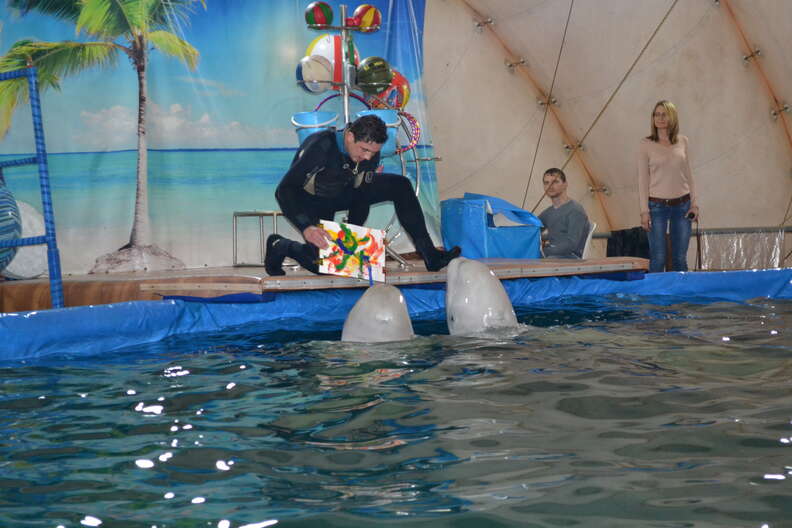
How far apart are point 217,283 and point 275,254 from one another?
1.20 feet

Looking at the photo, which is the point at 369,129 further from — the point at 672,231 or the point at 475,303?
the point at 672,231

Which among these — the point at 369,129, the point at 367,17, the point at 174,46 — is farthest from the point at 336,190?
the point at 174,46

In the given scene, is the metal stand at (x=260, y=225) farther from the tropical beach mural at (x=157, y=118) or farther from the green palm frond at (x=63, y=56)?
the green palm frond at (x=63, y=56)

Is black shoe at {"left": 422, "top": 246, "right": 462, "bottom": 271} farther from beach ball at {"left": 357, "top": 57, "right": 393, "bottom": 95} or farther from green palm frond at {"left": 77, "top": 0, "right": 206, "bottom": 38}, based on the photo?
green palm frond at {"left": 77, "top": 0, "right": 206, "bottom": 38}

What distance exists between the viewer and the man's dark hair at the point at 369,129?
4324 millimetres

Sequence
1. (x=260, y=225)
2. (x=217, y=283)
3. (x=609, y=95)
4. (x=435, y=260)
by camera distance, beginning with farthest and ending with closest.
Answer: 1. (x=609, y=95)
2. (x=260, y=225)
3. (x=435, y=260)
4. (x=217, y=283)

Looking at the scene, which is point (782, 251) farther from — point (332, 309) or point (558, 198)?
point (332, 309)

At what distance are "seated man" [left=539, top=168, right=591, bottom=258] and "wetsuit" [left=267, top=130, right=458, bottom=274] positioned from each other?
1556 millimetres

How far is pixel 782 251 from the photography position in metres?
8.12

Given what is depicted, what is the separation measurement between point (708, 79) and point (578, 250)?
318cm

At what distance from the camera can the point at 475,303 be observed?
3492mm

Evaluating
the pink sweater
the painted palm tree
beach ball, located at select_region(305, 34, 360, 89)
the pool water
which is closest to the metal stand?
the painted palm tree

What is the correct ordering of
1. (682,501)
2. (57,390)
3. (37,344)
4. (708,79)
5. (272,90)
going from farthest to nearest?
1. (708,79)
2. (272,90)
3. (37,344)
4. (57,390)
5. (682,501)

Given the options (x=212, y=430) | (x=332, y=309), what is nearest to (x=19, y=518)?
(x=212, y=430)
